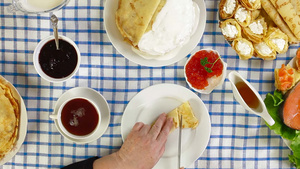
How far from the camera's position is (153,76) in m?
1.54

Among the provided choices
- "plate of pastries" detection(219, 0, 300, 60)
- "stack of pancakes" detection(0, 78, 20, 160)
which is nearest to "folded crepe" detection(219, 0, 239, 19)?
"plate of pastries" detection(219, 0, 300, 60)

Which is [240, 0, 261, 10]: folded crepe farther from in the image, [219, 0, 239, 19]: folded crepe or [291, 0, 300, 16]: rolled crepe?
[291, 0, 300, 16]: rolled crepe

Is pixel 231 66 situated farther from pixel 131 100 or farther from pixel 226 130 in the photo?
pixel 131 100

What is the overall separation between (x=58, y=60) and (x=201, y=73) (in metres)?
0.60

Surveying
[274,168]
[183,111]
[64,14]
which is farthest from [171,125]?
[64,14]

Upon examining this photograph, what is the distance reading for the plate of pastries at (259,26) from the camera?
4.63 ft

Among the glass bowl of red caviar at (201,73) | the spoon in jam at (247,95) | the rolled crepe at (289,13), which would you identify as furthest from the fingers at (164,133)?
the rolled crepe at (289,13)

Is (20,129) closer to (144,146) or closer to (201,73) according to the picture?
(144,146)

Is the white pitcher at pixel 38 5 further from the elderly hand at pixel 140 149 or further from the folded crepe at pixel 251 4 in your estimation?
the folded crepe at pixel 251 4

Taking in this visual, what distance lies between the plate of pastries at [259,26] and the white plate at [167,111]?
0.30 meters

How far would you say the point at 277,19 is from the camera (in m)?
1.43

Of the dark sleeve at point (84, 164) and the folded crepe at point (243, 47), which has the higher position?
the folded crepe at point (243, 47)

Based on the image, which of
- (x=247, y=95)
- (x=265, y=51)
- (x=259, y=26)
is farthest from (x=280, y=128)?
(x=259, y=26)

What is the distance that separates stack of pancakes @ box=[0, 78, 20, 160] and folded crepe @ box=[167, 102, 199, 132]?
2.16 feet
